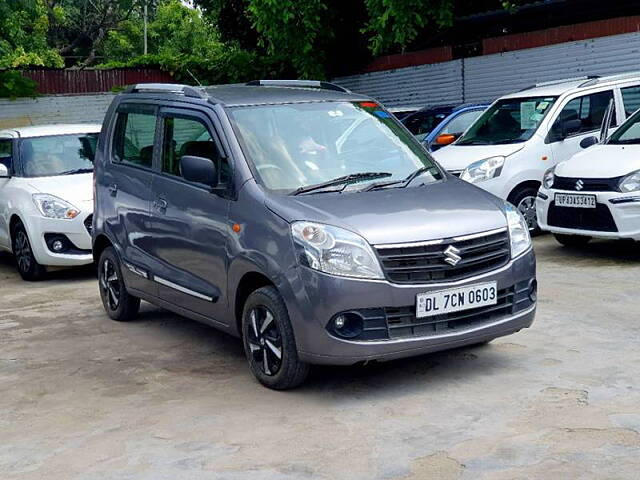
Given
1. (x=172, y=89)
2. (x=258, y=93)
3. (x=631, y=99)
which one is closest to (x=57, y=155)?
(x=172, y=89)

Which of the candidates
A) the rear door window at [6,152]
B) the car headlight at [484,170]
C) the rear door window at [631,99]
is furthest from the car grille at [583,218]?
the rear door window at [6,152]

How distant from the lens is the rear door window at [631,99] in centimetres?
1218

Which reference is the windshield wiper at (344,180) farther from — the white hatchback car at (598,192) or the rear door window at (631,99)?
the rear door window at (631,99)

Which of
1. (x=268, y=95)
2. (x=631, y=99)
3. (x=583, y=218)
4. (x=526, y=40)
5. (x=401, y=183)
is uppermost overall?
(x=526, y=40)

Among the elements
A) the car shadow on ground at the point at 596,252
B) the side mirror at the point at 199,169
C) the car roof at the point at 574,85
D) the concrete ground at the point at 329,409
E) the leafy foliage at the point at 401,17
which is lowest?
the car shadow on ground at the point at 596,252

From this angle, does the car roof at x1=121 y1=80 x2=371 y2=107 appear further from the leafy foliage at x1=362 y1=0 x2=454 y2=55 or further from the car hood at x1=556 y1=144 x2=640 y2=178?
the leafy foliage at x1=362 y1=0 x2=454 y2=55

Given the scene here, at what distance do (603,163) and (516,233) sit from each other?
4.07 meters

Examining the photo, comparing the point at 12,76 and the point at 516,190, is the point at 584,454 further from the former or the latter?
the point at 12,76

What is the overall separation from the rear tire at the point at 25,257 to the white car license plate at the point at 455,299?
621 centimetres

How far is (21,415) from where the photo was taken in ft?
19.4

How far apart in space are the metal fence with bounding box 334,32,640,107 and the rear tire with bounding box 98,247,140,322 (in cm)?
1057

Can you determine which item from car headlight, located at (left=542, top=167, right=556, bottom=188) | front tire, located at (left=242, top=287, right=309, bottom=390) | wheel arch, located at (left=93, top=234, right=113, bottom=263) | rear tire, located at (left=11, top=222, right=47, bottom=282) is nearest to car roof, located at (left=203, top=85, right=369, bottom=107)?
front tire, located at (left=242, top=287, right=309, bottom=390)

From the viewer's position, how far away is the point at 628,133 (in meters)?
10.6

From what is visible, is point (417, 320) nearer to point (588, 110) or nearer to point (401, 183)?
point (401, 183)
